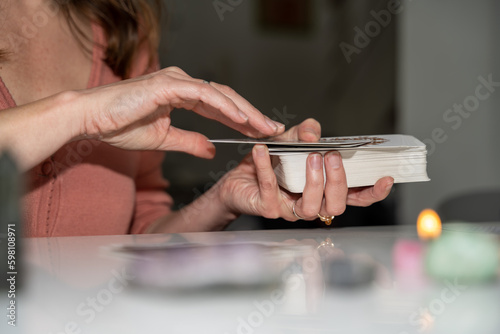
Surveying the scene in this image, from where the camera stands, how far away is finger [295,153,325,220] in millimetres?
706

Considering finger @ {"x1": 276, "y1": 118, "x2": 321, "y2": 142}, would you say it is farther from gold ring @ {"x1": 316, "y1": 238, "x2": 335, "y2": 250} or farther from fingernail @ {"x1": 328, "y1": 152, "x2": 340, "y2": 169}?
gold ring @ {"x1": 316, "y1": 238, "x2": 335, "y2": 250}

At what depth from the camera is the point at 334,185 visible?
28.8 inches

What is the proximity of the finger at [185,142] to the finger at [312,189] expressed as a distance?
19cm

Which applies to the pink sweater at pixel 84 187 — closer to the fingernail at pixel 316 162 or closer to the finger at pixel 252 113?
the finger at pixel 252 113

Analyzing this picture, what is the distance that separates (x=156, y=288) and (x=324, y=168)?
1.17 ft

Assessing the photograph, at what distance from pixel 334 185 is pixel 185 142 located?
0.26 m

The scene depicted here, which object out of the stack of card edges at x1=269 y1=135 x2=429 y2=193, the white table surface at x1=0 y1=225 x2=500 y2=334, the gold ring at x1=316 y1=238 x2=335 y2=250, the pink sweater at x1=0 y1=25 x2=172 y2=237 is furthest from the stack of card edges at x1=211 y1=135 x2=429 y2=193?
the pink sweater at x1=0 y1=25 x2=172 y2=237

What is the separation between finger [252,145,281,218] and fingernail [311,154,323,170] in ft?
0.21

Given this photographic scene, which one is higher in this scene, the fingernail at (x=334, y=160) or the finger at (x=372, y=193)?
the fingernail at (x=334, y=160)

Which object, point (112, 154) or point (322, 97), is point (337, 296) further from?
point (322, 97)

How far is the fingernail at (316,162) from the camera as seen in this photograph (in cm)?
70

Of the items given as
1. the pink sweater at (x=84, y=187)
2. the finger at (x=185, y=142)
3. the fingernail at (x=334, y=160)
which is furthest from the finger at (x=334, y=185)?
the pink sweater at (x=84, y=187)

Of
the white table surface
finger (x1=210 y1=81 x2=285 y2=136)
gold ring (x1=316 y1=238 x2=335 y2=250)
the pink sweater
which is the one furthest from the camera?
the pink sweater

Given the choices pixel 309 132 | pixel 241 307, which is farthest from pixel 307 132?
pixel 241 307
